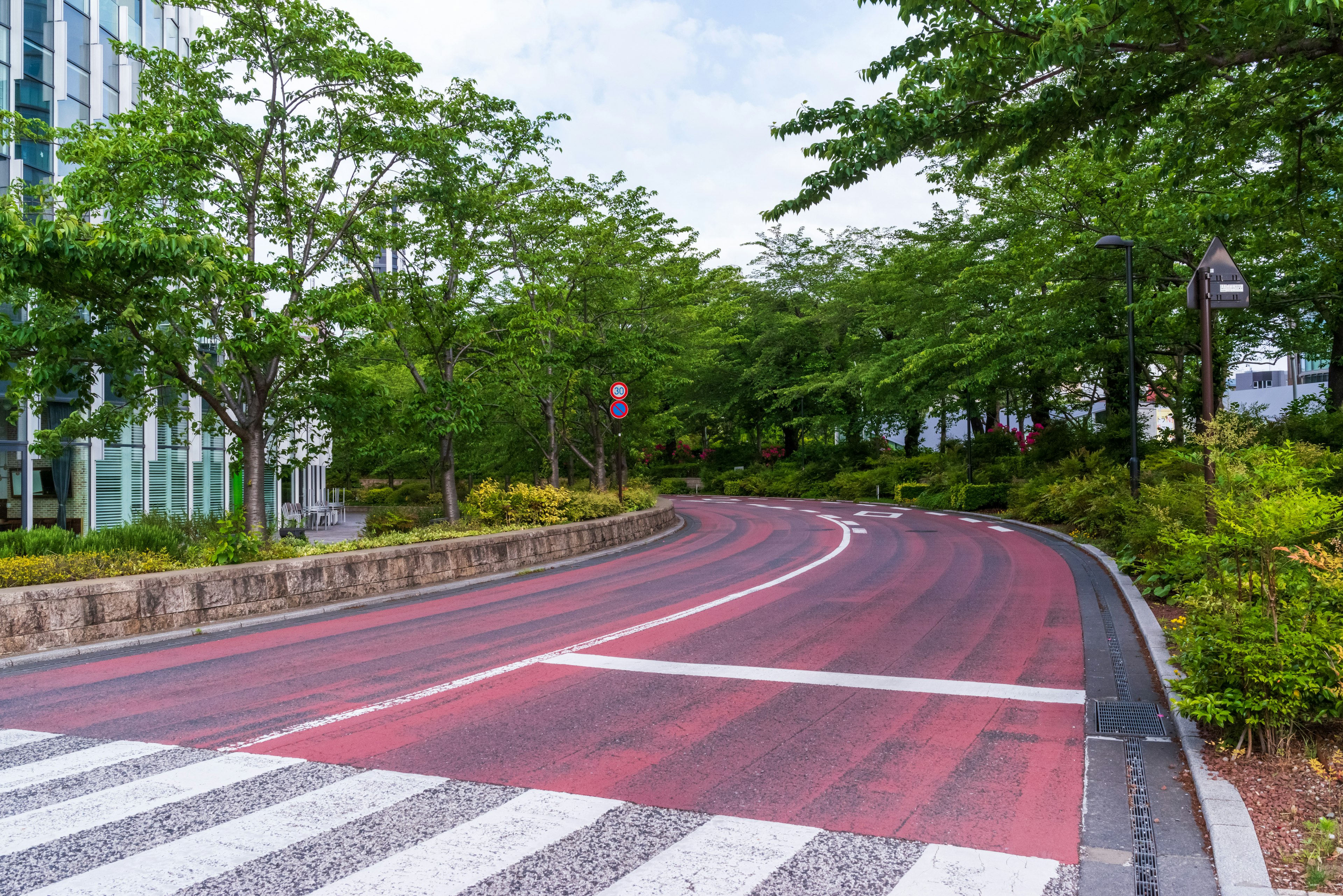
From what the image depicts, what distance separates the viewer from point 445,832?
4.05m

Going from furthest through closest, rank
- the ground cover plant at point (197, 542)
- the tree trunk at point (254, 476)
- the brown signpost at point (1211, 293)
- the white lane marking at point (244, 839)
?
the tree trunk at point (254, 476), the ground cover plant at point (197, 542), the brown signpost at point (1211, 293), the white lane marking at point (244, 839)

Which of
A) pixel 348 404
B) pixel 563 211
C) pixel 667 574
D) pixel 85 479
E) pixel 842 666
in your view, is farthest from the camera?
pixel 563 211

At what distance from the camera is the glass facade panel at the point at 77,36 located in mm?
21094

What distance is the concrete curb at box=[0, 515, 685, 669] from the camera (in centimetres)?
805

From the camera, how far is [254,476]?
14.7m

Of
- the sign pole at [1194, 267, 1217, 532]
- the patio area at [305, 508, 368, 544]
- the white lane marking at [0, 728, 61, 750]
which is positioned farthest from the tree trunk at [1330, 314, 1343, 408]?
the patio area at [305, 508, 368, 544]

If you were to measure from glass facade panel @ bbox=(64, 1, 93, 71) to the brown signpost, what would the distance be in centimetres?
2489

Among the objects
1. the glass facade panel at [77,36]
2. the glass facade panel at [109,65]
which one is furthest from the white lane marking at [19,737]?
the glass facade panel at [109,65]

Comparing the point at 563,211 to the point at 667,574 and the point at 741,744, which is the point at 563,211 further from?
the point at 741,744

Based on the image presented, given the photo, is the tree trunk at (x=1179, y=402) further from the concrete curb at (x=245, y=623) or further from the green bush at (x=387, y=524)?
the green bush at (x=387, y=524)

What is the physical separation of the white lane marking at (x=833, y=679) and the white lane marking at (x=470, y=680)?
0.29 m

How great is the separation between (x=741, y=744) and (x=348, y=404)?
478 inches

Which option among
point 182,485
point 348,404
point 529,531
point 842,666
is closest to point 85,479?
point 182,485

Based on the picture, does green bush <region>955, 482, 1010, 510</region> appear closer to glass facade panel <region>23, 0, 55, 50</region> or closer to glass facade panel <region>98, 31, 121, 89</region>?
glass facade panel <region>98, 31, 121, 89</region>
